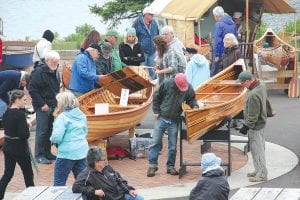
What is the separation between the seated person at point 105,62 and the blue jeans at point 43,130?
138cm

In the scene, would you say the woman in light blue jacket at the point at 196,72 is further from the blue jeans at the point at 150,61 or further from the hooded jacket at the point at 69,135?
the hooded jacket at the point at 69,135

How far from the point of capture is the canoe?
11.5m

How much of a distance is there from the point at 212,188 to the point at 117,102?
20.9 feet

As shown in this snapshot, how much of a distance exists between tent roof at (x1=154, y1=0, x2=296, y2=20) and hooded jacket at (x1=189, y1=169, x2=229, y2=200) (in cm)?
1167

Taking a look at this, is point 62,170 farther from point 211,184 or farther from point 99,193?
point 211,184

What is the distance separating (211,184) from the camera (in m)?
7.90

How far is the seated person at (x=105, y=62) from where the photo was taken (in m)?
13.7

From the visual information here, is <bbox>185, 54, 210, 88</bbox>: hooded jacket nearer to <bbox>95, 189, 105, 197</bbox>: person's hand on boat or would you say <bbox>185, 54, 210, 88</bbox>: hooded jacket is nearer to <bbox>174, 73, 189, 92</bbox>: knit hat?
<bbox>174, 73, 189, 92</bbox>: knit hat

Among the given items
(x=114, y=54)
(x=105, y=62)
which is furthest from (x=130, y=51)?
(x=105, y=62)

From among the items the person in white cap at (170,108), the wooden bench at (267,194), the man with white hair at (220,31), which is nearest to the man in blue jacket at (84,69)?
the person in white cap at (170,108)

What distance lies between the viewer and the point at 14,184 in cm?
1162

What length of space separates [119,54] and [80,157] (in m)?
5.62

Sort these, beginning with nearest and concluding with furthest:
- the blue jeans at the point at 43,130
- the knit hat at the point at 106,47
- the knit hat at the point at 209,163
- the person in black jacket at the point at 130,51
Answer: the knit hat at the point at 209,163 → the blue jeans at the point at 43,130 → the knit hat at the point at 106,47 → the person in black jacket at the point at 130,51

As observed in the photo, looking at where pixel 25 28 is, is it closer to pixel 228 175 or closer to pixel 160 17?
pixel 160 17
